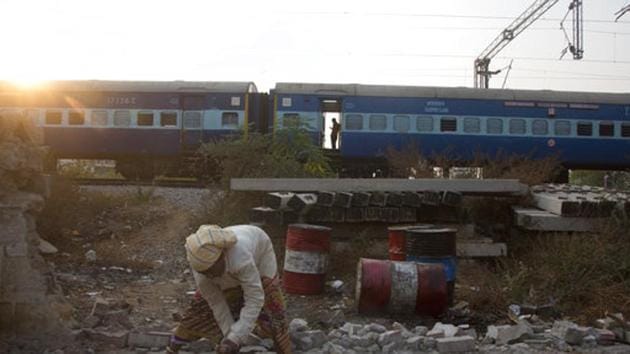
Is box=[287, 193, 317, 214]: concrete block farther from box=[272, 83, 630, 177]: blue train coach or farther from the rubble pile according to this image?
box=[272, 83, 630, 177]: blue train coach

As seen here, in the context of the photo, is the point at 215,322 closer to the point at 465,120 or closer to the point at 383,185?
the point at 383,185

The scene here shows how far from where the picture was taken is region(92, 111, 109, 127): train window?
737 inches

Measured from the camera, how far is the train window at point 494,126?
1869 cm

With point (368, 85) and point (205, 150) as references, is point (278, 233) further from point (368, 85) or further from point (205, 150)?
point (368, 85)

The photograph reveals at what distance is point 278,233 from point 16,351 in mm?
4038

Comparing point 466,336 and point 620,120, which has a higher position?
point 620,120

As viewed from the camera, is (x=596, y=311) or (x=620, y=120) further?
(x=620, y=120)

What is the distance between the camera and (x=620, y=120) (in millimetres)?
19062

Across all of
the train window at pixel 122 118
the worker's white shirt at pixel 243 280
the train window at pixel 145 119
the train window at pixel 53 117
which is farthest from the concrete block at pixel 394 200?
the train window at pixel 53 117

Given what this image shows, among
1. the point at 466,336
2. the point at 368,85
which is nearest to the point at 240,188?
the point at 466,336

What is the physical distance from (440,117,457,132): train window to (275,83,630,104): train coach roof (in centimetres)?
67

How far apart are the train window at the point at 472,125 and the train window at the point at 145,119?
9.14 m

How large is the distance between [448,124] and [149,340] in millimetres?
14561

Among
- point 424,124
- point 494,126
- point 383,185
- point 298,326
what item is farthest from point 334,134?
point 298,326
